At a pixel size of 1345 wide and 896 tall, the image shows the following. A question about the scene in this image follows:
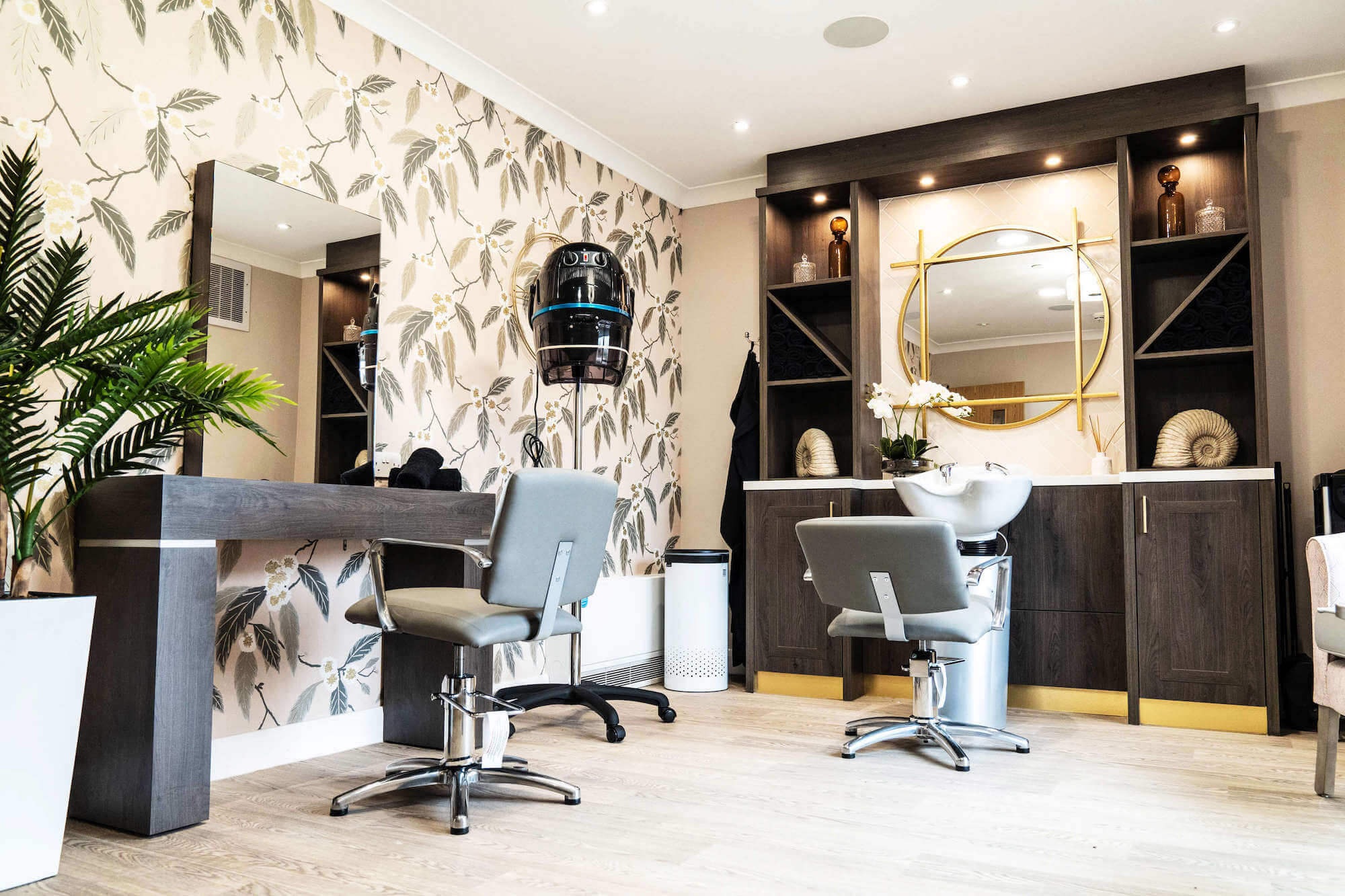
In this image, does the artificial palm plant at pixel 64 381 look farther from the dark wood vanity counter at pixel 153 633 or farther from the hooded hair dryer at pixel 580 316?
the hooded hair dryer at pixel 580 316

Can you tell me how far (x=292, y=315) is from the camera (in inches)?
117

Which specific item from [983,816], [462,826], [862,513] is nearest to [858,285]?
[862,513]

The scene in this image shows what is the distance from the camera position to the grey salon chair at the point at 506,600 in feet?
7.39

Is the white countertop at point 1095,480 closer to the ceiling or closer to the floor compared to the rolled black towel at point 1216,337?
closer to the floor

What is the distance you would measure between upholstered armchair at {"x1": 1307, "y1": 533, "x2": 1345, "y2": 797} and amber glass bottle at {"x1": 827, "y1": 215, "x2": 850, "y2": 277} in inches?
95.3

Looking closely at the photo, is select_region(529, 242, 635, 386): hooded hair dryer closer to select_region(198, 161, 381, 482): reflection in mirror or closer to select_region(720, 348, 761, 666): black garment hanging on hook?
select_region(198, 161, 381, 482): reflection in mirror

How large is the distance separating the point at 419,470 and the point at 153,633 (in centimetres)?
99

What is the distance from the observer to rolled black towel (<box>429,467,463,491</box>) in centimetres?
309

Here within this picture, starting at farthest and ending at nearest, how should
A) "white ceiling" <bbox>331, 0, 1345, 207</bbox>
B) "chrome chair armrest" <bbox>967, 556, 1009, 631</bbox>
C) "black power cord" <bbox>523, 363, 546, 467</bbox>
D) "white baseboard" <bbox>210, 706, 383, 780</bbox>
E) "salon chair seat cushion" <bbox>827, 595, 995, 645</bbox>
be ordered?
"black power cord" <bbox>523, 363, 546, 467</bbox> < "white ceiling" <bbox>331, 0, 1345, 207</bbox> < "chrome chair armrest" <bbox>967, 556, 1009, 631</bbox> < "salon chair seat cushion" <bbox>827, 595, 995, 645</bbox> < "white baseboard" <bbox>210, 706, 383, 780</bbox>

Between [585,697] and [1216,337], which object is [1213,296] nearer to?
[1216,337]

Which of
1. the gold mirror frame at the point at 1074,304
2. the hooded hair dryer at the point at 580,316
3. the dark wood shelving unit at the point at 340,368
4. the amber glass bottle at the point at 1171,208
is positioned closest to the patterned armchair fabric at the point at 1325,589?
the gold mirror frame at the point at 1074,304

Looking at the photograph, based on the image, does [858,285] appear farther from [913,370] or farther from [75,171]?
[75,171]

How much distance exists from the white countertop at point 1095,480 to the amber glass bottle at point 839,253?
3.22 ft

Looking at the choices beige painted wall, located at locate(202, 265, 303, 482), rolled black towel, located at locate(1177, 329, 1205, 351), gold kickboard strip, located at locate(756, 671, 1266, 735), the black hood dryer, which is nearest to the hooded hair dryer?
the black hood dryer
